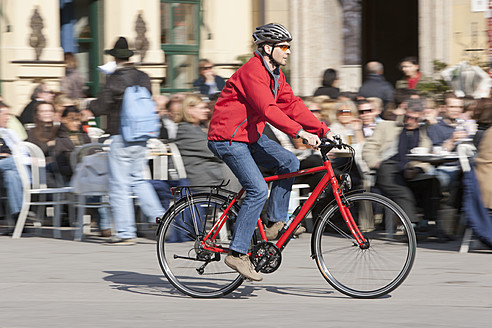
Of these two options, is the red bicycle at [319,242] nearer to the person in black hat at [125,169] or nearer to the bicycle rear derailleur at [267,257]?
the bicycle rear derailleur at [267,257]

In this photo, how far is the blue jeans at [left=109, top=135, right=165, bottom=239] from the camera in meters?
9.24

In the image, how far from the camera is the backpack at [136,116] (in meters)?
9.08

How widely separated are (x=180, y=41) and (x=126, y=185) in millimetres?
8874

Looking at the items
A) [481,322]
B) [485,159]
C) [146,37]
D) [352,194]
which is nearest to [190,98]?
[485,159]

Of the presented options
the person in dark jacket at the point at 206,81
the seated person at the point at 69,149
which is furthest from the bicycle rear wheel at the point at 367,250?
the person in dark jacket at the point at 206,81

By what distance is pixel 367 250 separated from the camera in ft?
21.4

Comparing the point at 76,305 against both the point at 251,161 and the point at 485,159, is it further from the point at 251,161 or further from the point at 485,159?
the point at 485,159

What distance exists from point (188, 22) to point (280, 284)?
11.3 m

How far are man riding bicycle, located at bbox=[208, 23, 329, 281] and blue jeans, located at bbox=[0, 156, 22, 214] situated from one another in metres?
3.96

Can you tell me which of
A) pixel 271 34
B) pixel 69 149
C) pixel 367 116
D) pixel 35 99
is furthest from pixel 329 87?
pixel 271 34

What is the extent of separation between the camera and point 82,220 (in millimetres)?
9758

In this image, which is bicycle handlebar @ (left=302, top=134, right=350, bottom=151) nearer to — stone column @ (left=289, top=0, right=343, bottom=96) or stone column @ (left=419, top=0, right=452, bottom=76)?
stone column @ (left=419, top=0, right=452, bottom=76)

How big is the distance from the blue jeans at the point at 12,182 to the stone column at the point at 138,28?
6.41 meters

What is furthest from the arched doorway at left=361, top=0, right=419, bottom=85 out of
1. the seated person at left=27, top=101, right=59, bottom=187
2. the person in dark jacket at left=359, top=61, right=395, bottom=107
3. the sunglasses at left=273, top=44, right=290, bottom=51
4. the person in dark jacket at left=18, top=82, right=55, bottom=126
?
the sunglasses at left=273, top=44, right=290, bottom=51
